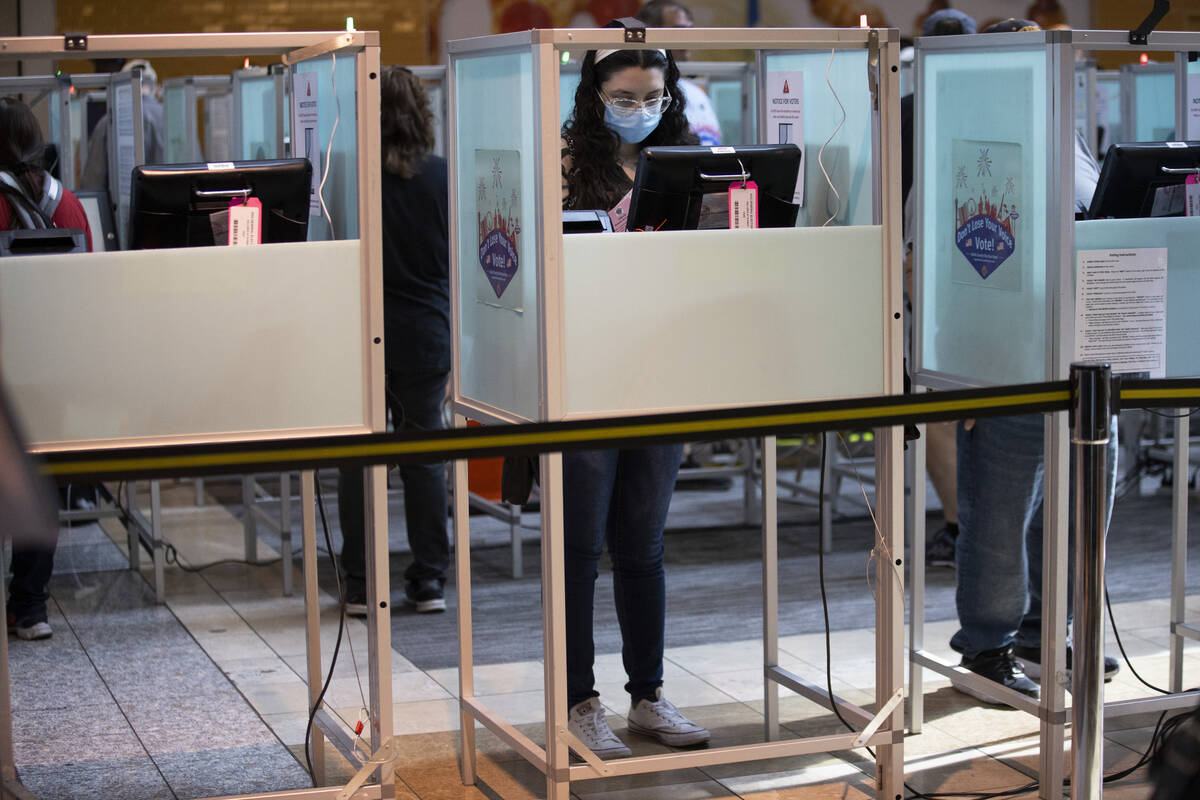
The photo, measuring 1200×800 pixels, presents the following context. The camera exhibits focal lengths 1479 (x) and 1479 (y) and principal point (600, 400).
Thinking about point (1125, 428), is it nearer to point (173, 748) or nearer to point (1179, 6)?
point (173, 748)

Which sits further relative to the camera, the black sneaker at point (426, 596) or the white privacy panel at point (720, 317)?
the black sneaker at point (426, 596)

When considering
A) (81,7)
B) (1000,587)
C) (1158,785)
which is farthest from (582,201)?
(81,7)

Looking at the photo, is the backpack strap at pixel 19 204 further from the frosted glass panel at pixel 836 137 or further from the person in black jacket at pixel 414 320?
the frosted glass panel at pixel 836 137

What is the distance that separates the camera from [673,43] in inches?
102

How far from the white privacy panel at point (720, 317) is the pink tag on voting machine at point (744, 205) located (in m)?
0.19

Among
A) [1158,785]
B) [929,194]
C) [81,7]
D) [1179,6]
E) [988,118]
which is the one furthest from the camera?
[1179,6]

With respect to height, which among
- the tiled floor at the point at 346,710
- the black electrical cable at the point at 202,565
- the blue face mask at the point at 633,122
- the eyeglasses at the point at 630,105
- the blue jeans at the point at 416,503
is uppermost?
the eyeglasses at the point at 630,105

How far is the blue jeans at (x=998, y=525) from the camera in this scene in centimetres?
328

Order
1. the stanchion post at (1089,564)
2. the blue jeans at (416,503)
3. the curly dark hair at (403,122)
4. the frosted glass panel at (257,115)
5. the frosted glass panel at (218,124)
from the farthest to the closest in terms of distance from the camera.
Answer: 1. the frosted glass panel at (218,124)
2. the frosted glass panel at (257,115)
3. the blue jeans at (416,503)
4. the curly dark hair at (403,122)
5. the stanchion post at (1089,564)

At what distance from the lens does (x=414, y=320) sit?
434 cm

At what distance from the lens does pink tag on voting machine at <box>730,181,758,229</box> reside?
286 centimetres

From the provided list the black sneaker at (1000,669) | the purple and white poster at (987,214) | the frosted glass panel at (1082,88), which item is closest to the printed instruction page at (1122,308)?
the purple and white poster at (987,214)

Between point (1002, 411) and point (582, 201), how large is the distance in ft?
3.51

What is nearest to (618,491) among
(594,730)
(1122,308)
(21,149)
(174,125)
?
(594,730)
